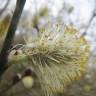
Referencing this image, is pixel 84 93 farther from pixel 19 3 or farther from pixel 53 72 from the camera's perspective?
pixel 19 3

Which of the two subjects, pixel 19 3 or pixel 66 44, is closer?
pixel 19 3

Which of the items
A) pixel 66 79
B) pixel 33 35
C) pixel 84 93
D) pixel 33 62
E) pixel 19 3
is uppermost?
pixel 19 3

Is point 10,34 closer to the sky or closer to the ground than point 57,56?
closer to the sky

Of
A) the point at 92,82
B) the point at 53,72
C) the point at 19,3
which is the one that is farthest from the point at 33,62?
the point at 92,82

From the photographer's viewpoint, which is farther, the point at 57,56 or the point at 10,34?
the point at 57,56

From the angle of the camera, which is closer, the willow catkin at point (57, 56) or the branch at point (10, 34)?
the branch at point (10, 34)
